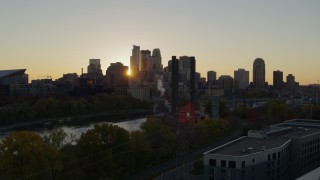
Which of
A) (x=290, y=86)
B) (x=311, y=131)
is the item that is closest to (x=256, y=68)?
(x=290, y=86)

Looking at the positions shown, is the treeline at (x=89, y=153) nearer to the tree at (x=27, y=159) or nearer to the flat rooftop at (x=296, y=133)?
the tree at (x=27, y=159)

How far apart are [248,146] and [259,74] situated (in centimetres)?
4473

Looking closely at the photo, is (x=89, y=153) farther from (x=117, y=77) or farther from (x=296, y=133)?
(x=117, y=77)

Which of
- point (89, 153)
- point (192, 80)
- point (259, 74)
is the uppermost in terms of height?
point (259, 74)

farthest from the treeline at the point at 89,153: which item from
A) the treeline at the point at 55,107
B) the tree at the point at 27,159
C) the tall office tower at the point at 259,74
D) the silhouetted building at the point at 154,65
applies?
the tall office tower at the point at 259,74

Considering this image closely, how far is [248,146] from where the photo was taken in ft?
25.4

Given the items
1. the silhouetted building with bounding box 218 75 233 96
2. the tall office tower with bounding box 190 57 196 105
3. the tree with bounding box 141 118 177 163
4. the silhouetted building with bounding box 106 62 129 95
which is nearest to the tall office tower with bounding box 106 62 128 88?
the silhouetted building with bounding box 106 62 129 95

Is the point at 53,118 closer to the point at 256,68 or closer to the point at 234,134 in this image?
the point at 234,134

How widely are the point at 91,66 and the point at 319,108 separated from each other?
113ft

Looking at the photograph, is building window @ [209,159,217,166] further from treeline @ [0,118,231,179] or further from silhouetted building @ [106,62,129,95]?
silhouetted building @ [106,62,129,95]

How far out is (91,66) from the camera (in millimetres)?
49156

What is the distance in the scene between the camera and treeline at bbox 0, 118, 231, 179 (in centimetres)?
647

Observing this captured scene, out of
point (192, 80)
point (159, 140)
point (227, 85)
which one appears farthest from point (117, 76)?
point (159, 140)

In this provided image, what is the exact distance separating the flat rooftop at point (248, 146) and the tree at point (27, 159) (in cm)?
263
